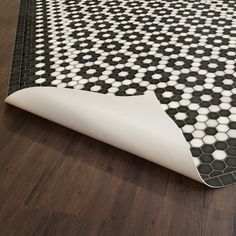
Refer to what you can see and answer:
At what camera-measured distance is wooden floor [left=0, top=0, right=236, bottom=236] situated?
1.13 meters

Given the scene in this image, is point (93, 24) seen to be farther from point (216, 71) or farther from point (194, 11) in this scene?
point (216, 71)

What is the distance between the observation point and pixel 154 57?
75.7 inches

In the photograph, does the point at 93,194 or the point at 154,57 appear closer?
the point at 93,194

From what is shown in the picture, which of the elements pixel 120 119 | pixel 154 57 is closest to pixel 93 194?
pixel 120 119

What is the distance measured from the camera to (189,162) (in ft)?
4.15

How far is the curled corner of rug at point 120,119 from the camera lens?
1.32 metres

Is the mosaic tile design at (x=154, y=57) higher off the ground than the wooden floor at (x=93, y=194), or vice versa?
the wooden floor at (x=93, y=194)

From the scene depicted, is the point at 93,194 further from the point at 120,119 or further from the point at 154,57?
the point at 154,57

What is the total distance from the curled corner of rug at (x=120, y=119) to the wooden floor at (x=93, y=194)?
0.05 metres

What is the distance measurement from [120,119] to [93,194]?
13.9 inches

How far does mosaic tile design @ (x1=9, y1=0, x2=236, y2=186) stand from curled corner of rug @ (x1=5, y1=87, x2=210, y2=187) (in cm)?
6

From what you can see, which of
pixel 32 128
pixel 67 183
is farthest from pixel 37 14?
pixel 67 183

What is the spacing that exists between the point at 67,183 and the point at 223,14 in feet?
5.17

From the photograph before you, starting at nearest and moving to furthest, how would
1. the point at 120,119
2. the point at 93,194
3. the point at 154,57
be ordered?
1. the point at 93,194
2. the point at 120,119
3. the point at 154,57
